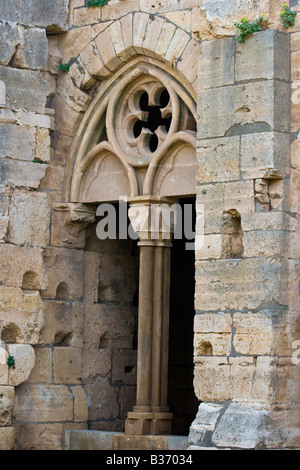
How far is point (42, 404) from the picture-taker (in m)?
11.0

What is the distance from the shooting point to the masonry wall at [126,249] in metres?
9.39

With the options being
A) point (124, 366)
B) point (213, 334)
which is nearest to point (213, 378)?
point (213, 334)

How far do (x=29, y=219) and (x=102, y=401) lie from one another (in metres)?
1.96

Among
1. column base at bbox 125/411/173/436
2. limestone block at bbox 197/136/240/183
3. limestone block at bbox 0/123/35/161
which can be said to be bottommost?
column base at bbox 125/411/173/436

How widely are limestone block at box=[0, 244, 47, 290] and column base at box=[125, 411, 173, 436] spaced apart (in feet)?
4.90

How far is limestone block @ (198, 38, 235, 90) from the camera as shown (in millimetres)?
9750

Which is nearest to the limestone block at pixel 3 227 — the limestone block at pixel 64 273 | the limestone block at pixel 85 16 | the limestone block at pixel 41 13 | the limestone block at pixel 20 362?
the limestone block at pixel 64 273

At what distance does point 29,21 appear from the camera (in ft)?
36.5

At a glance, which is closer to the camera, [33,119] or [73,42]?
[33,119]

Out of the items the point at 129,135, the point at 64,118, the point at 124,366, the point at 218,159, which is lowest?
the point at 124,366

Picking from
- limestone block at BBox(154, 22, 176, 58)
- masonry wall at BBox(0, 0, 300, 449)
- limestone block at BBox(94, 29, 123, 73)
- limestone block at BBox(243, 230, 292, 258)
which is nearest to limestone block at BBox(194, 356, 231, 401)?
masonry wall at BBox(0, 0, 300, 449)

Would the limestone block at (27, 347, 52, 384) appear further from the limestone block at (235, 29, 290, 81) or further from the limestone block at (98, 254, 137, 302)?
the limestone block at (235, 29, 290, 81)

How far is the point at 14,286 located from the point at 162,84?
2295 mm

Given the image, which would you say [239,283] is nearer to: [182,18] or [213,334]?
[213,334]
